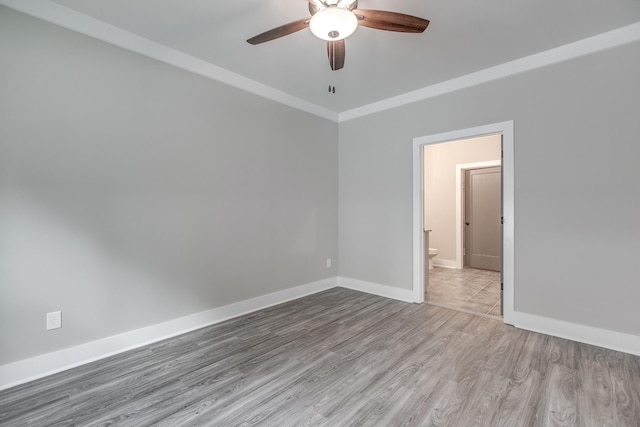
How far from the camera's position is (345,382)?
196cm

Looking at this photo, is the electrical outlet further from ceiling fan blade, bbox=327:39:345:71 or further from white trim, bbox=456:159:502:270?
white trim, bbox=456:159:502:270

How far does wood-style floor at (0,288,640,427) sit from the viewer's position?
164 cm

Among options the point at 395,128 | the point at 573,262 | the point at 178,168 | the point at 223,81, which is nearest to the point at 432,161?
the point at 395,128

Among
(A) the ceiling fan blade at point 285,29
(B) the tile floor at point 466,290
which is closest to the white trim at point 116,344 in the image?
(B) the tile floor at point 466,290

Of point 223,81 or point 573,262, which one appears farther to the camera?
point 223,81

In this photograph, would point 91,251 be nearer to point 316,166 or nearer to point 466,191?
point 316,166

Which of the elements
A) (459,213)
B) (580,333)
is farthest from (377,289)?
(459,213)

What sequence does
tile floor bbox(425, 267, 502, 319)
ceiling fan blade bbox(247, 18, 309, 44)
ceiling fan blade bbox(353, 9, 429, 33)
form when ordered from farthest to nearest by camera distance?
1. tile floor bbox(425, 267, 502, 319)
2. ceiling fan blade bbox(247, 18, 309, 44)
3. ceiling fan blade bbox(353, 9, 429, 33)

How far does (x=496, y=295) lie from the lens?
3.88 m

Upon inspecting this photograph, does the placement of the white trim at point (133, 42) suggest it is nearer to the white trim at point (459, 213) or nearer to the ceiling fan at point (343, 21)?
the ceiling fan at point (343, 21)

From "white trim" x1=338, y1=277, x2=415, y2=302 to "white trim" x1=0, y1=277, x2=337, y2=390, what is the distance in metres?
1.20

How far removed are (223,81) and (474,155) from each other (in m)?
4.70

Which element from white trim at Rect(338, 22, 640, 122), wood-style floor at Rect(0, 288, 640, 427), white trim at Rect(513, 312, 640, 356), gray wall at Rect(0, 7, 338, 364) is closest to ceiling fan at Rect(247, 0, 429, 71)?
gray wall at Rect(0, 7, 338, 364)

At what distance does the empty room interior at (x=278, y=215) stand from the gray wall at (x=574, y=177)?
2 centimetres
